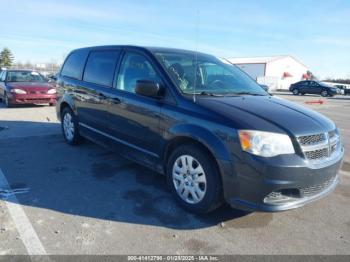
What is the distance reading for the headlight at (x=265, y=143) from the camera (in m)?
2.95

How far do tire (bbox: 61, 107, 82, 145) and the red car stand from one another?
6.15 metres

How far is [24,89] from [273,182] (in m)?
11.1

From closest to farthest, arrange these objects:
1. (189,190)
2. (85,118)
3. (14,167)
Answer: (189,190)
(14,167)
(85,118)

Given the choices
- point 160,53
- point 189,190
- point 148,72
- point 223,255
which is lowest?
point 223,255

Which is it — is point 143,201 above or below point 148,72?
below

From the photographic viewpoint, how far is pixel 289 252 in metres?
2.93

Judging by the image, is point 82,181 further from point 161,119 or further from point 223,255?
point 223,255

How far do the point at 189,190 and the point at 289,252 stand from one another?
1.20m

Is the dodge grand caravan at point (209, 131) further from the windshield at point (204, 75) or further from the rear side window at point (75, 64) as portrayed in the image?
the rear side window at point (75, 64)

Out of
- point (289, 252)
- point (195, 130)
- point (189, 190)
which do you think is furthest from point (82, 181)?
point (289, 252)

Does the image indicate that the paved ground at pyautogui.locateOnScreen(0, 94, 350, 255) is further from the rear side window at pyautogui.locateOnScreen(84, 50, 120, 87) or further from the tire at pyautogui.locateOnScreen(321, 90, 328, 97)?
the tire at pyautogui.locateOnScreen(321, 90, 328, 97)

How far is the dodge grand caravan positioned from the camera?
2988mm

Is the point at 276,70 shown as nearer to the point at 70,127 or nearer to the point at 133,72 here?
the point at 70,127

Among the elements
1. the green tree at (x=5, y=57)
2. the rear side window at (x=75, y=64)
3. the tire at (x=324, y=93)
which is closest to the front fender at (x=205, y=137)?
the rear side window at (x=75, y=64)
